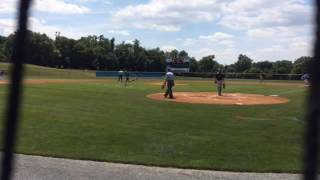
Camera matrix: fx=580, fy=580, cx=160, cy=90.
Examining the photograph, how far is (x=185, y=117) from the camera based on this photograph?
19.7 m

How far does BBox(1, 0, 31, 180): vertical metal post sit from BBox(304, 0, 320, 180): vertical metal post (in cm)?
87

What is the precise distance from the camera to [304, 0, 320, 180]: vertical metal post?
152 centimetres

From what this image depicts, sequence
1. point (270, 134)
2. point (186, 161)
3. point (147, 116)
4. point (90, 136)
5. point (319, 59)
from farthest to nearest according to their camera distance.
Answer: point (147, 116)
point (270, 134)
point (90, 136)
point (186, 161)
point (319, 59)

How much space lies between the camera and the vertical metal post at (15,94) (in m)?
1.79

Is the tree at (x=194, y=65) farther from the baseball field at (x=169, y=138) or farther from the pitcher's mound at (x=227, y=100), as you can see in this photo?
the baseball field at (x=169, y=138)

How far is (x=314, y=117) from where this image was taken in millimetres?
1540

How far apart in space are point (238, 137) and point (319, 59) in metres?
12.6

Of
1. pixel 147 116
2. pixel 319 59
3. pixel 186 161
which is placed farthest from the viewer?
pixel 147 116

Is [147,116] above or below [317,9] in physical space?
below

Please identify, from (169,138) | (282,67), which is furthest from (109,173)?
(282,67)

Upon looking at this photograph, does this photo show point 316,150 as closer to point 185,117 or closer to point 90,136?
point 90,136

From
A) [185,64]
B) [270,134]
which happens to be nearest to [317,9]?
[270,134]

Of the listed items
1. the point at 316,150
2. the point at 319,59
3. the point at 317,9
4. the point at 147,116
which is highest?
the point at 317,9

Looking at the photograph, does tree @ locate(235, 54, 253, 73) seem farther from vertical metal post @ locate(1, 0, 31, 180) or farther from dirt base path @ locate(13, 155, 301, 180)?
vertical metal post @ locate(1, 0, 31, 180)
